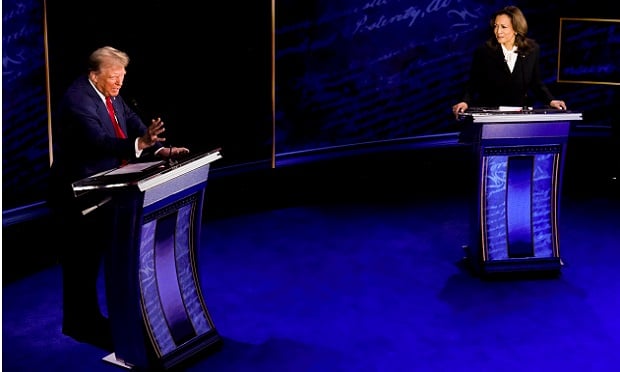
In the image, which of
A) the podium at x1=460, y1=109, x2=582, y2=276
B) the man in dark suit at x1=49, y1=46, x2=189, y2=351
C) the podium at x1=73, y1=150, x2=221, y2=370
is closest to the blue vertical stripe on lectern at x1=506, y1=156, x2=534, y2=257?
the podium at x1=460, y1=109, x2=582, y2=276

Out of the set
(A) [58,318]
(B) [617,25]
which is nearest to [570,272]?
(B) [617,25]

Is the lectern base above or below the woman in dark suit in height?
below

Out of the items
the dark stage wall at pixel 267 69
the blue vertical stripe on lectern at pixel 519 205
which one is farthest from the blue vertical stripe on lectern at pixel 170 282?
the blue vertical stripe on lectern at pixel 519 205

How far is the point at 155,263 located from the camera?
349 cm

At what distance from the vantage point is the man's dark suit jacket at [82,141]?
11.6 ft

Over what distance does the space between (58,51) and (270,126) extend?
1.91m

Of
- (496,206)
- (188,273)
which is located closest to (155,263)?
(188,273)

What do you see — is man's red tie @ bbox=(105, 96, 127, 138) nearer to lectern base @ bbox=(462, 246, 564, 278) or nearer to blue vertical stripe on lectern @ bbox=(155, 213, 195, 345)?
blue vertical stripe on lectern @ bbox=(155, 213, 195, 345)

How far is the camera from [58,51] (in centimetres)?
448

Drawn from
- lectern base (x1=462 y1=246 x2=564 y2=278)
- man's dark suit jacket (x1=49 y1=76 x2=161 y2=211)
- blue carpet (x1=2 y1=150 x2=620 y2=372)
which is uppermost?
man's dark suit jacket (x1=49 y1=76 x2=161 y2=211)

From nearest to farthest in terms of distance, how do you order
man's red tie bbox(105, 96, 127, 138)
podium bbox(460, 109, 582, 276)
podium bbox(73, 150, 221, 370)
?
podium bbox(73, 150, 221, 370) < man's red tie bbox(105, 96, 127, 138) < podium bbox(460, 109, 582, 276)

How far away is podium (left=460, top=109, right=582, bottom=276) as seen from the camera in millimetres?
4453

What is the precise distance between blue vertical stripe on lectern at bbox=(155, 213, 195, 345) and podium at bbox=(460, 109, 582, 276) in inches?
70.6

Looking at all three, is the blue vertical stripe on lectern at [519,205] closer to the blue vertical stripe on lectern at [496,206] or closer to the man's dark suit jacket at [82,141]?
the blue vertical stripe on lectern at [496,206]
